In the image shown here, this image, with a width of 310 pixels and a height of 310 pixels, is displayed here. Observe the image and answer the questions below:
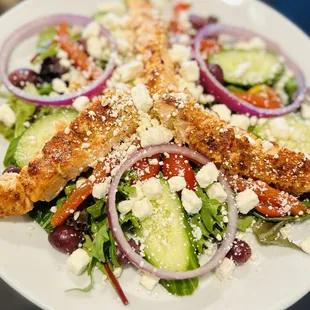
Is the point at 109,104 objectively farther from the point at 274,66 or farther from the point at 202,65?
the point at 274,66

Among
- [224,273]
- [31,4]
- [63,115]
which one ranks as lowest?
[224,273]

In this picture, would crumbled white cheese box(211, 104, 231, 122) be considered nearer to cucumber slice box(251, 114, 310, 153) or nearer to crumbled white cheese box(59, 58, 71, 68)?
cucumber slice box(251, 114, 310, 153)

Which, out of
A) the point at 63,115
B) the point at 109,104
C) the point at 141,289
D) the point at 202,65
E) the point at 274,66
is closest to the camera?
the point at 141,289

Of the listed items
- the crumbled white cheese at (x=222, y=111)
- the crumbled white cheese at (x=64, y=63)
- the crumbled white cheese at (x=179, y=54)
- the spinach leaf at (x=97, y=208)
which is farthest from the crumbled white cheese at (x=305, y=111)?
the crumbled white cheese at (x=64, y=63)

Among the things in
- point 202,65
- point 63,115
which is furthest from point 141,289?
point 202,65

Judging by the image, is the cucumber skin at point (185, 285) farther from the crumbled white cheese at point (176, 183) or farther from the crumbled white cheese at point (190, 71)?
the crumbled white cheese at point (190, 71)

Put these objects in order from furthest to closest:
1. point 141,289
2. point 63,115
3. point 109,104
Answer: point 63,115 → point 109,104 → point 141,289

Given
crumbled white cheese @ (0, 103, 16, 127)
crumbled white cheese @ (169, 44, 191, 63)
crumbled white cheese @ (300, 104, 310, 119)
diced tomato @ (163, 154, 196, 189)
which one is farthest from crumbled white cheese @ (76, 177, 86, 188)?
crumbled white cheese @ (300, 104, 310, 119)

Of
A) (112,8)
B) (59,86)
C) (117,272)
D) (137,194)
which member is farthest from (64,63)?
(117,272)
